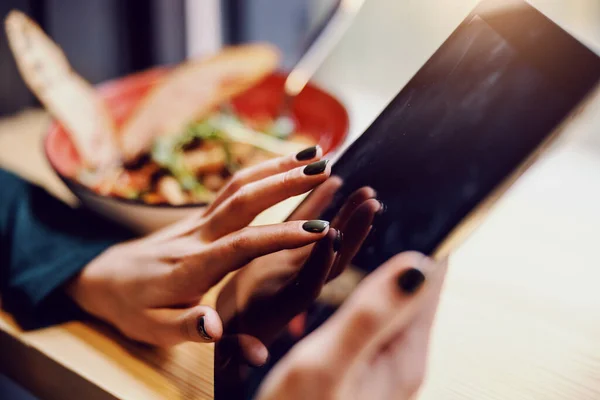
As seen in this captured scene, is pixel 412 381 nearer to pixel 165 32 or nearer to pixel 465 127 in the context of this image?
pixel 465 127

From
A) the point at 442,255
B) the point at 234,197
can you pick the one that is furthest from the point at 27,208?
the point at 442,255

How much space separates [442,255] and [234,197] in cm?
14

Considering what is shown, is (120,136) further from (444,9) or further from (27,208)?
(444,9)

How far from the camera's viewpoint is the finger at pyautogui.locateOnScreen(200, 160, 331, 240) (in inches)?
12.5

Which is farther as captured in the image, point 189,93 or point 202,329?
point 189,93

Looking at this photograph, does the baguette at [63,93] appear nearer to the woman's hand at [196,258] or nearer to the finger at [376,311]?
the woman's hand at [196,258]

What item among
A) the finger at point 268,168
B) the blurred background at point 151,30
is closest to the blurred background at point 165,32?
the blurred background at point 151,30

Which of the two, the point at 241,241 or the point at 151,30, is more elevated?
the point at 241,241

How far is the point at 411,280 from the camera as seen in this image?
0.99 feet

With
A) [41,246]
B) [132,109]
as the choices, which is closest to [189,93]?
[132,109]

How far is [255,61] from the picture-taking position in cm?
76

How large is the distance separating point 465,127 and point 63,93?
0.51 meters

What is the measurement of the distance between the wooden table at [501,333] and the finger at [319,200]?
0.33 ft

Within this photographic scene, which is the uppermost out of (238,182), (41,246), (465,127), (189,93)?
(465,127)
